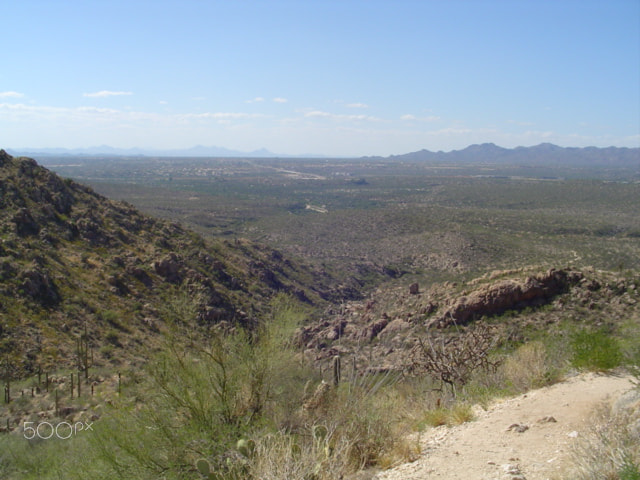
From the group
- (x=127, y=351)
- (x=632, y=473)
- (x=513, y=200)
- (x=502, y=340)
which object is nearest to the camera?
(x=632, y=473)

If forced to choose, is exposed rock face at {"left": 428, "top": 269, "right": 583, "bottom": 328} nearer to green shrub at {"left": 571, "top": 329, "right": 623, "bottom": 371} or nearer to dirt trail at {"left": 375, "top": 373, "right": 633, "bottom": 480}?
green shrub at {"left": 571, "top": 329, "right": 623, "bottom": 371}

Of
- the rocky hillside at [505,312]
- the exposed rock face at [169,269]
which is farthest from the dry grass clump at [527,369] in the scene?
the exposed rock face at [169,269]

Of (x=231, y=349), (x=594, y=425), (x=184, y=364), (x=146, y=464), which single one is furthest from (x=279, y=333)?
(x=594, y=425)

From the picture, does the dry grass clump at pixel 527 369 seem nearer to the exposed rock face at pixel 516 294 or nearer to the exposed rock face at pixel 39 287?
the exposed rock face at pixel 516 294

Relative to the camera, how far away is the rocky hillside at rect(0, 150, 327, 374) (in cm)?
1566

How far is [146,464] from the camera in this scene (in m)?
5.70

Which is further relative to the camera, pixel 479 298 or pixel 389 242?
pixel 389 242

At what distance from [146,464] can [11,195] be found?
72.3 ft

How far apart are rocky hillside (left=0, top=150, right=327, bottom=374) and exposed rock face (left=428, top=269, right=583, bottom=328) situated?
33.4ft

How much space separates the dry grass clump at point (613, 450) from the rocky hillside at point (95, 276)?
580 centimetres

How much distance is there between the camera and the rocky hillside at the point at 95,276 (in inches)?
617

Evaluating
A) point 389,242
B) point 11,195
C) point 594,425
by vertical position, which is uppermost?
point 11,195

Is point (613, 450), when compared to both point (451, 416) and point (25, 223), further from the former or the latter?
point (25, 223)

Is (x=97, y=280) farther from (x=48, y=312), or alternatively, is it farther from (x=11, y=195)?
(x=11, y=195)
